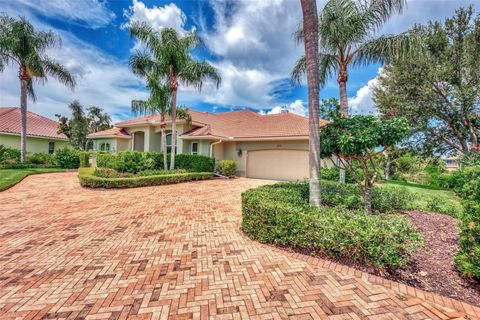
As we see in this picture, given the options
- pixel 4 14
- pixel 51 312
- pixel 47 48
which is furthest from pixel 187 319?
pixel 4 14

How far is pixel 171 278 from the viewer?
10.7ft

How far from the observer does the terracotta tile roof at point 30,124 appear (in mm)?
21448

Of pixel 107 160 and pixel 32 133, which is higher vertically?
pixel 32 133

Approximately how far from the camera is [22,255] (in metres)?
3.94

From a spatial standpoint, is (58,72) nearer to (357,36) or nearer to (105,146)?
(105,146)

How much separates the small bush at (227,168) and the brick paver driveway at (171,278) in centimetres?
1041

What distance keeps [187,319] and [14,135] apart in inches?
1126

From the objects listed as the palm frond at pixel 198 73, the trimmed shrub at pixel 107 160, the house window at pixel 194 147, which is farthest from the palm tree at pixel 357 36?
the trimmed shrub at pixel 107 160

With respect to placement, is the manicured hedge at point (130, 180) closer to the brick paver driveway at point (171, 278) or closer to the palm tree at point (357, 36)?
the brick paver driveway at point (171, 278)

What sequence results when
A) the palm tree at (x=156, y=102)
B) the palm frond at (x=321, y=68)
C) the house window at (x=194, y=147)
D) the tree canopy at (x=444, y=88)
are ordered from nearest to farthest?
the palm frond at (x=321, y=68) < the tree canopy at (x=444, y=88) < the palm tree at (x=156, y=102) < the house window at (x=194, y=147)

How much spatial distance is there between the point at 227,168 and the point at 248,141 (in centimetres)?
295

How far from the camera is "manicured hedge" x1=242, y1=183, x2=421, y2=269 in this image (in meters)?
3.46

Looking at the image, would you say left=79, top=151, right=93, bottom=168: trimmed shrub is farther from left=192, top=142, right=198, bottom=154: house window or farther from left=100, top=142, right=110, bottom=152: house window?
left=192, top=142, right=198, bottom=154: house window

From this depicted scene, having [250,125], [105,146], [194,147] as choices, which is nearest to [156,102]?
[194,147]
